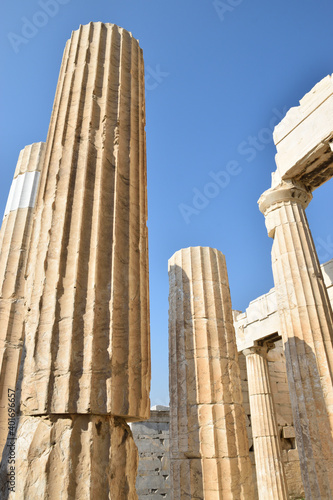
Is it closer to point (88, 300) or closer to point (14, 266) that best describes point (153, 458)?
point (14, 266)

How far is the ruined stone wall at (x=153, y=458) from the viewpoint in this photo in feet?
49.8

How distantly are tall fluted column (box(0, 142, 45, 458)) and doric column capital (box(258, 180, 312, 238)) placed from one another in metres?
5.78

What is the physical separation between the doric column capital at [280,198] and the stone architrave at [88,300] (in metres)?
5.85

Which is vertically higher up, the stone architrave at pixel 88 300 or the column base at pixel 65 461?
the stone architrave at pixel 88 300

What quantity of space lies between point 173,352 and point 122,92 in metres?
5.60

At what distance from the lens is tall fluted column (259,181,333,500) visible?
7070mm

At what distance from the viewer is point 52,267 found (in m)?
3.38

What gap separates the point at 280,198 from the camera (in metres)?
9.66

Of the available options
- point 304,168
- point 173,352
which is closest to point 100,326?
point 173,352

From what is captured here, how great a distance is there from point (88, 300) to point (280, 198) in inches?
299

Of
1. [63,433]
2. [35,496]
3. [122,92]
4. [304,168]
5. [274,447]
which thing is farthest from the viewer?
A: [274,447]

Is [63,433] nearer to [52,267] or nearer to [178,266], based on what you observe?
[52,267]

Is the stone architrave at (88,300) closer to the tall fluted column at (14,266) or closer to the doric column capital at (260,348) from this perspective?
the tall fluted column at (14,266)

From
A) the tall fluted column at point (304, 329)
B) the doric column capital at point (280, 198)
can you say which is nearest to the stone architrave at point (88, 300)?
the tall fluted column at point (304, 329)
